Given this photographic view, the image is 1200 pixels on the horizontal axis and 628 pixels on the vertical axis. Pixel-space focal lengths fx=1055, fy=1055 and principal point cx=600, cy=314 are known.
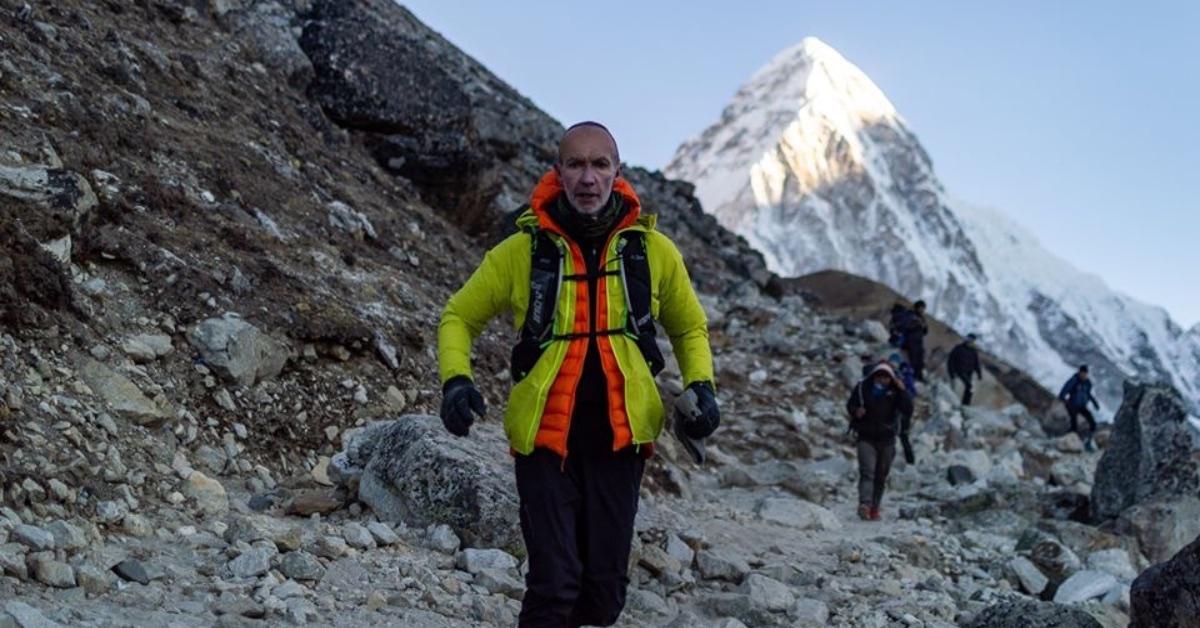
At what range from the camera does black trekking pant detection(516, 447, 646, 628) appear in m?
3.72

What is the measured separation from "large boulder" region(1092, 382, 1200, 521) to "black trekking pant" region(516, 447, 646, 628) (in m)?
7.91

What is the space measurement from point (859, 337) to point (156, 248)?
674 inches

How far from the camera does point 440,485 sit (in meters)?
5.93

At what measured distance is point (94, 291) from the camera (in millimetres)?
6598

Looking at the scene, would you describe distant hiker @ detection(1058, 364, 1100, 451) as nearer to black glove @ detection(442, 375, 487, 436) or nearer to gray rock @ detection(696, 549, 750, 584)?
gray rock @ detection(696, 549, 750, 584)

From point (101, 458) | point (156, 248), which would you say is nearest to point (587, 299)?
point (101, 458)

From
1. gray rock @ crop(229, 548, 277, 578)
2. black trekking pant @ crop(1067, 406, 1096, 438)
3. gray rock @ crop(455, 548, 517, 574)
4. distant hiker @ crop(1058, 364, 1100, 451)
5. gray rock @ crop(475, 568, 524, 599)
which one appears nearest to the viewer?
gray rock @ crop(229, 548, 277, 578)

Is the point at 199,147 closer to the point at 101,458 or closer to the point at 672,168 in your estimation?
the point at 101,458

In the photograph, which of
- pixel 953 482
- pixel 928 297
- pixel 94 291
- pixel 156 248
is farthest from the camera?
pixel 928 297

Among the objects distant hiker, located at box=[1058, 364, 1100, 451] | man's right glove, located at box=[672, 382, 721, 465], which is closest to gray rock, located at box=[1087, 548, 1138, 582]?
man's right glove, located at box=[672, 382, 721, 465]

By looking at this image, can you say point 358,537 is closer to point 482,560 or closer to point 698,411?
Answer: point 482,560

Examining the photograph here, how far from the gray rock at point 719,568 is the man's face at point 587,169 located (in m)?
3.46

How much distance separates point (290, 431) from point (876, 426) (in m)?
6.15

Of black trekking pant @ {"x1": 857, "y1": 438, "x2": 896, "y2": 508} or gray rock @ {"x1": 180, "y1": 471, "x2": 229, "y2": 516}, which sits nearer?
gray rock @ {"x1": 180, "y1": 471, "x2": 229, "y2": 516}
